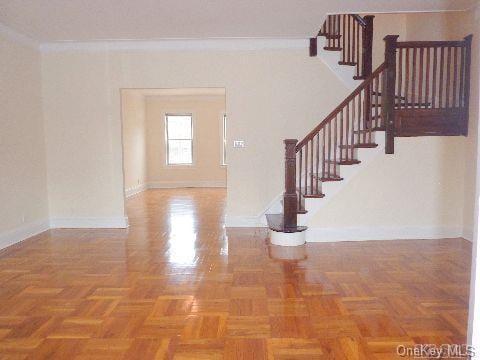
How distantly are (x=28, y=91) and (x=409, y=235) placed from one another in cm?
555

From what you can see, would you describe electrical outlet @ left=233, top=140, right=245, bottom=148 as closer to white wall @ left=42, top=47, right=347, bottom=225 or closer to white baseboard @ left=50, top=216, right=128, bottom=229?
white wall @ left=42, top=47, right=347, bottom=225

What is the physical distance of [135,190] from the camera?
9984 mm

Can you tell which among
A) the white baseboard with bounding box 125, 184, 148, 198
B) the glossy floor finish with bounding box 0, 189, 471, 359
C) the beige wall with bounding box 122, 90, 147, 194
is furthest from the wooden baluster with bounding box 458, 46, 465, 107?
the white baseboard with bounding box 125, 184, 148, 198

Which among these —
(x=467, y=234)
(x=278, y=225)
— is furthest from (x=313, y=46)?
(x=467, y=234)

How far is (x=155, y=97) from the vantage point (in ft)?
36.0

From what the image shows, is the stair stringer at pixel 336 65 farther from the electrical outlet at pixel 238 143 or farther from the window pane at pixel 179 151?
the window pane at pixel 179 151

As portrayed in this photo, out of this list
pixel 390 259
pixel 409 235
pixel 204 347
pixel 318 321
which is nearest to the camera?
pixel 204 347

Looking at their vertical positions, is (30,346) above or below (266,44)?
below

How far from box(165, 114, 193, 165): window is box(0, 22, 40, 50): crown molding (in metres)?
5.85

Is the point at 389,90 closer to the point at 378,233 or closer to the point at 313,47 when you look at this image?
the point at 313,47

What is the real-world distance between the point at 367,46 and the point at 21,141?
16.9ft

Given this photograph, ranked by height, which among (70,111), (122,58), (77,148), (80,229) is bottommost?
(80,229)

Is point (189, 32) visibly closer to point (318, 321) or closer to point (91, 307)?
point (91, 307)

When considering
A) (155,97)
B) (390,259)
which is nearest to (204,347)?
(390,259)
